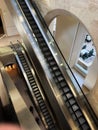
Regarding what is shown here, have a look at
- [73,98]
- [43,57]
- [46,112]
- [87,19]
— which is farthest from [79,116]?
[87,19]

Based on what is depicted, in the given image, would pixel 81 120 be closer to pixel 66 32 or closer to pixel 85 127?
pixel 85 127

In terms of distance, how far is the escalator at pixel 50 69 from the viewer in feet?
12.4

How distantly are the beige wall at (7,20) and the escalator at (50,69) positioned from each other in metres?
3.06

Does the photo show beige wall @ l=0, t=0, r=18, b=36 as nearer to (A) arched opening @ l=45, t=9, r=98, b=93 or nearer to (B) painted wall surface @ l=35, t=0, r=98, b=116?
(A) arched opening @ l=45, t=9, r=98, b=93

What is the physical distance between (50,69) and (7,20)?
231 inches

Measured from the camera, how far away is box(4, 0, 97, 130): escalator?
149 inches

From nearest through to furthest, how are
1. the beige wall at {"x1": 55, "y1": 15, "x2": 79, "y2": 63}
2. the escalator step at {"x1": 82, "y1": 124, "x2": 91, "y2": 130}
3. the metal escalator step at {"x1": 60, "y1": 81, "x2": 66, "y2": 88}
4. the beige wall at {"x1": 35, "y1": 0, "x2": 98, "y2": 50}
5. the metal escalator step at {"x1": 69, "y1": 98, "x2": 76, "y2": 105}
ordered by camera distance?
the beige wall at {"x1": 35, "y1": 0, "x2": 98, "y2": 50} → the escalator step at {"x1": 82, "y1": 124, "x2": 91, "y2": 130} → the metal escalator step at {"x1": 69, "y1": 98, "x2": 76, "y2": 105} → the metal escalator step at {"x1": 60, "y1": 81, "x2": 66, "y2": 88} → the beige wall at {"x1": 55, "y1": 15, "x2": 79, "y2": 63}

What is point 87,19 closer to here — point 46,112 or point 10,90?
point 10,90

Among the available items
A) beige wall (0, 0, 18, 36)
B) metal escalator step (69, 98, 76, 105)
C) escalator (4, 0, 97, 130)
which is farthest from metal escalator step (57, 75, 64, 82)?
beige wall (0, 0, 18, 36)

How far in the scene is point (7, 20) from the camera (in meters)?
8.55

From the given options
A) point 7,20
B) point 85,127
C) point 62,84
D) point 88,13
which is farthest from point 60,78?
point 7,20

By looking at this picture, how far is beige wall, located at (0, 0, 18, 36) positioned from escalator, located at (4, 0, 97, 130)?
10.0ft

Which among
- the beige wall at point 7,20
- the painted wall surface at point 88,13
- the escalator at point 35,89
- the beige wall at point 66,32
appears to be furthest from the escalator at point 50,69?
the beige wall at point 7,20

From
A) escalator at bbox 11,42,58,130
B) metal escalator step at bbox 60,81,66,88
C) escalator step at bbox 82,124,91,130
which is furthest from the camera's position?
escalator at bbox 11,42,58,130
